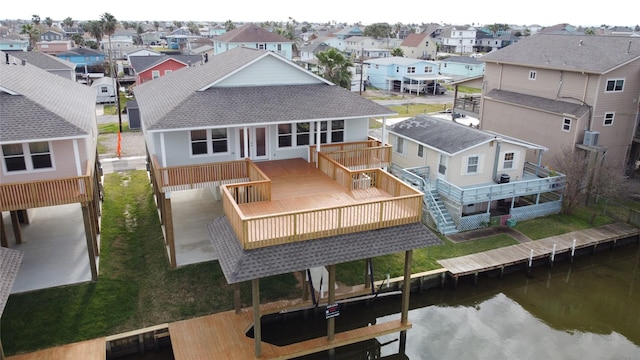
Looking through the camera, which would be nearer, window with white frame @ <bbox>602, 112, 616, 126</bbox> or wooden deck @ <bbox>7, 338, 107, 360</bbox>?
wooden deck @ <bbox>7, 338, 107, 360</bbox>

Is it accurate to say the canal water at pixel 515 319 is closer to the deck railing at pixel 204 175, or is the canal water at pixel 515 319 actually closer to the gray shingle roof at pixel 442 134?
the deck railing at pixel 204 175

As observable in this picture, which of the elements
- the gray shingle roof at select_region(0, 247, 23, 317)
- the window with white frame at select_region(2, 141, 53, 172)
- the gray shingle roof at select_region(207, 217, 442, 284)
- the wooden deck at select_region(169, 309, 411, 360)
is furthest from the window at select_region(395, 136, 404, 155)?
the gray shingle roof at select_region(0, 247, 23, 317)

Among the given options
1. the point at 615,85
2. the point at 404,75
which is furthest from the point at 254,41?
the point at 615,85

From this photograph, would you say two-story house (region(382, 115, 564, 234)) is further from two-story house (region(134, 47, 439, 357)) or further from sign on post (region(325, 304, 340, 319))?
sign on post (region(325, 304, 340, 319))

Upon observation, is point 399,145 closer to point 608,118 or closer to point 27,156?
point 608,118

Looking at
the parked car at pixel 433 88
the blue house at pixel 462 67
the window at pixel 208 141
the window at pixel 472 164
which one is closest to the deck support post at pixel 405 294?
the window at pixel 208 141
